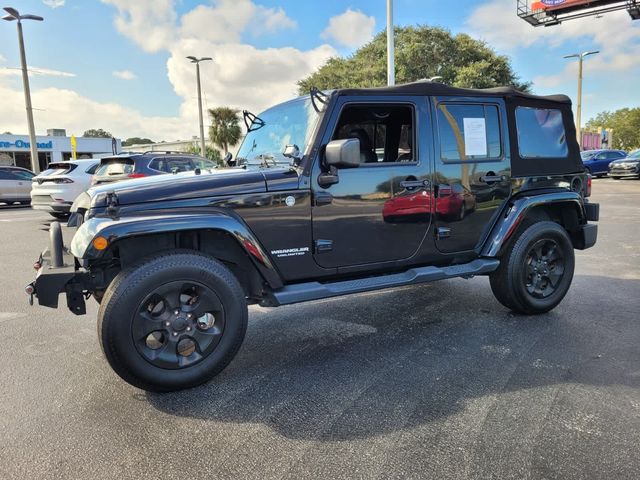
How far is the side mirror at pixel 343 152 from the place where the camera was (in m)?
3.15

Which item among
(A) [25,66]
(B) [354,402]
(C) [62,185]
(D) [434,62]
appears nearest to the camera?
(B) [354,402]

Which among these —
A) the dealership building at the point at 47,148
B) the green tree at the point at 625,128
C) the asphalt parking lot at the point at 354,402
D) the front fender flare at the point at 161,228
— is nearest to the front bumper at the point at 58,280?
the front fender flare at the point at 161,228

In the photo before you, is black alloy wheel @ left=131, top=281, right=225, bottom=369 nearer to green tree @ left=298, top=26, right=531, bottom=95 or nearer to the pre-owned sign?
green tree @ left=298, top=26, right=531, bottom=95

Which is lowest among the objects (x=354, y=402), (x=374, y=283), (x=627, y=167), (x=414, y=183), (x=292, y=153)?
(x=354, y=402)

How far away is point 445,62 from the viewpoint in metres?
28.5

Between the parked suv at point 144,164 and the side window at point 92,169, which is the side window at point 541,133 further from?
the side window at point 92,169

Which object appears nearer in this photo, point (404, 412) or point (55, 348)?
point (404, 412)

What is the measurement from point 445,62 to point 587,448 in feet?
96.7

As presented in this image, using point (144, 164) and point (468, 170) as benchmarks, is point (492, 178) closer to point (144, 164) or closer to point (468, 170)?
point (468, 170)

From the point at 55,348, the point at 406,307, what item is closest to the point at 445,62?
the point at 406,307

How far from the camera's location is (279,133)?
391cm

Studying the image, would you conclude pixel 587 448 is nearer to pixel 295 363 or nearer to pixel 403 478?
pixel 403 478

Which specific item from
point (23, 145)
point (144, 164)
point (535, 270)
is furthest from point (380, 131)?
point (23, 145)

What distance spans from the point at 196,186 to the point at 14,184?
51.3 feet
